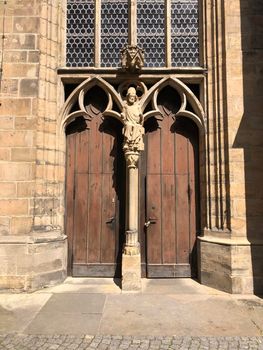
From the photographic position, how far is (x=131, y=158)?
500cm

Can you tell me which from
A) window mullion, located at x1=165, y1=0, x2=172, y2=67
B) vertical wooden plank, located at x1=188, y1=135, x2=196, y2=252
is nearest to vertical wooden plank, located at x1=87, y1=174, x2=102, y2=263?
vertical wooden plank, located at x1=188, y1=135, x2=196, y2=252

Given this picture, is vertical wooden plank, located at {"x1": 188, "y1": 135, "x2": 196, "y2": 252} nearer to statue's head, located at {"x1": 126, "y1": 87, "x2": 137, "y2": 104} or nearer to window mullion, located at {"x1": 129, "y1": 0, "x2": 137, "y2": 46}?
statue's head, located at {"x1": 126, "y1": 87, "x2": 137, "y2": 104}

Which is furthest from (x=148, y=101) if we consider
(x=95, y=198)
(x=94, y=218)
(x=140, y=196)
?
(x=94, y=218)

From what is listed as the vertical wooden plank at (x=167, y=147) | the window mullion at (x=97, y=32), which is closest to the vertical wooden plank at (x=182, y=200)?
the vertical wooden plank at (x=167, y=147)

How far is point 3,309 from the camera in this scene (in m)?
4.00

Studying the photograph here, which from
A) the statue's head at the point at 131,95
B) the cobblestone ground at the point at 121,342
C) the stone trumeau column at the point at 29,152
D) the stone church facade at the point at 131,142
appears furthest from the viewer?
the statue's head at the point at 131,95

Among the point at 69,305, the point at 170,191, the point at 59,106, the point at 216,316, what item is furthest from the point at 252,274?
the point at 59,106

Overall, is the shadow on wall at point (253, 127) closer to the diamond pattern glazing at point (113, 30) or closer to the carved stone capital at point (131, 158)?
the carved stone capital at point (131, 158)

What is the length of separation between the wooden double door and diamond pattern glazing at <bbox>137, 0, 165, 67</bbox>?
98cm

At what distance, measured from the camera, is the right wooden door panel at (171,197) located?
5316mm

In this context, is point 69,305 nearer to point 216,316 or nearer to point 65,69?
point 216,316

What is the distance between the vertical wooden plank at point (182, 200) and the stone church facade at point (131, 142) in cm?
2

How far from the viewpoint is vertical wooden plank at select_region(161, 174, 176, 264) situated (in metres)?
5.32

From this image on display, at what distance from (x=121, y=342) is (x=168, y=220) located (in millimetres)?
2461
